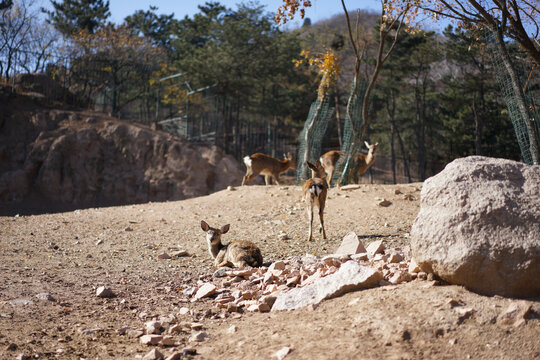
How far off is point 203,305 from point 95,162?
20620 mm

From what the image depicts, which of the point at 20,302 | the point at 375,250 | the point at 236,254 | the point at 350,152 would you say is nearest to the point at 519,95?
the point at 375,250

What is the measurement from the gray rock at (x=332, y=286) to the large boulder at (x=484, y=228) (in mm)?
559

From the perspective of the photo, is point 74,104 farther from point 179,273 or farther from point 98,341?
point 98,341

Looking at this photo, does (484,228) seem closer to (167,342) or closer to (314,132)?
(167,342)

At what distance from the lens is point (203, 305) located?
5.92 m

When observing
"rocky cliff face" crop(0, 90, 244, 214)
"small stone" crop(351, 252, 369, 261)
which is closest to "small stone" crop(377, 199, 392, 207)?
"small stone" crop(351, 252, 369, 261)

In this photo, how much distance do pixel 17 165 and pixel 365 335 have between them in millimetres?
23976

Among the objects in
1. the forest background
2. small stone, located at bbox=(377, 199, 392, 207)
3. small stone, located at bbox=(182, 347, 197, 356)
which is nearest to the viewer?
small stone, located at bbox=(182, 347, 197, 356)

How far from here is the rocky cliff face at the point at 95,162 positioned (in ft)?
78.5

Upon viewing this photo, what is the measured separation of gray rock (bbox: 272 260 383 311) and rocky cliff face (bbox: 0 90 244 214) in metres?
20.0

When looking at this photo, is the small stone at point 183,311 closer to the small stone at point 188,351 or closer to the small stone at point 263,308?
the small stone at point 263,308

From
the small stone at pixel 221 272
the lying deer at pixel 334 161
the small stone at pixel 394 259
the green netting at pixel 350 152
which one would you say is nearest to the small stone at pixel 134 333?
the small stone at pixel 221 272

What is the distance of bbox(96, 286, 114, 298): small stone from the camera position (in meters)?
6.18

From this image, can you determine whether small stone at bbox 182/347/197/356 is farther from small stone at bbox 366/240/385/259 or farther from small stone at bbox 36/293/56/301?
small stone at bbox 366/240/385/259
